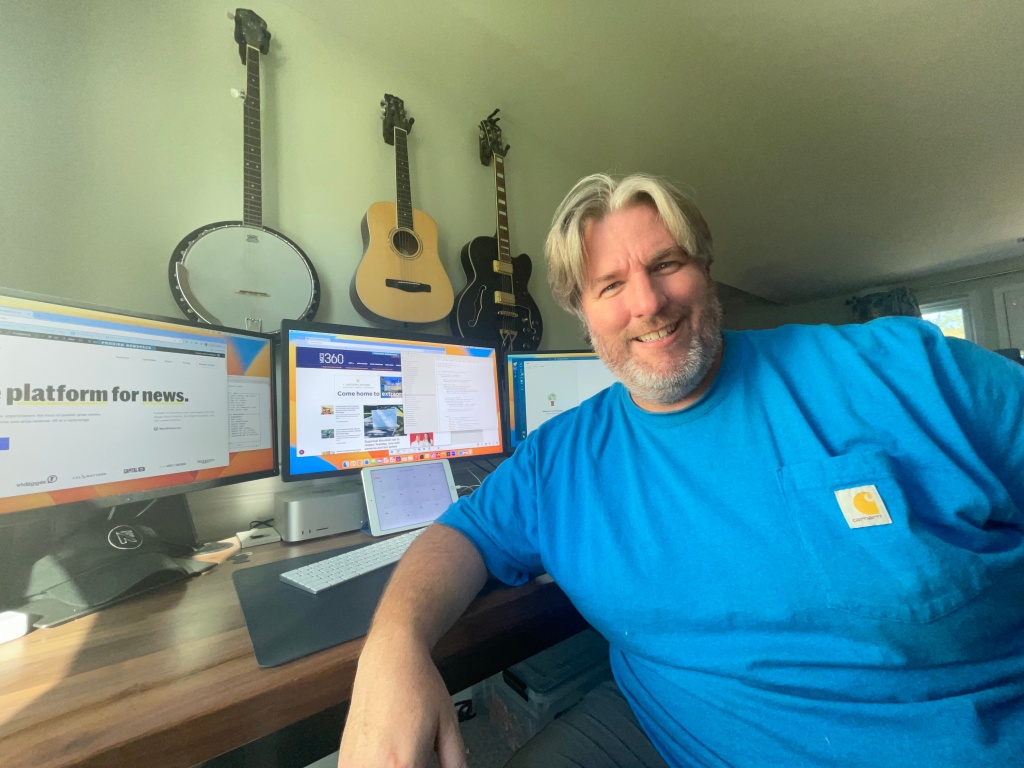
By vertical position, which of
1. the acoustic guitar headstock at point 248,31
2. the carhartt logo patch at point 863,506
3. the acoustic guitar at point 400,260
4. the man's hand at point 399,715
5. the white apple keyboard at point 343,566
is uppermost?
the acoustic guitar headstock at point 248,31

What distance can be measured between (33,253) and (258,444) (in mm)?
639

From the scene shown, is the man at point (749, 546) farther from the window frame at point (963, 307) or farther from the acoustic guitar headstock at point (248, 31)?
the window frame at point (963, 307)

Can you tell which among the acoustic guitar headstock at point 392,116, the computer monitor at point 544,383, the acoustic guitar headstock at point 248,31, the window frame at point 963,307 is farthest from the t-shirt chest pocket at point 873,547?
the window frame at point 963,307

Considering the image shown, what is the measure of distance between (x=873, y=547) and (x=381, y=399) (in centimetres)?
96

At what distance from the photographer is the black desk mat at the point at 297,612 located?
0.51 metres

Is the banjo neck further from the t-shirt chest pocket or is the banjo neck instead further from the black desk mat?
the t-shirt chest pocket

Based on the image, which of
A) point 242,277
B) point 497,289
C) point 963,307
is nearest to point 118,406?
point 242,277

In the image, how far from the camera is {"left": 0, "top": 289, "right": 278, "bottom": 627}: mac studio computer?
0.63 m

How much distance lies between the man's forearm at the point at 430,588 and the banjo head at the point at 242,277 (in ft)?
2.77

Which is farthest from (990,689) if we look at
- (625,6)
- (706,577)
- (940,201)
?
(940,201)

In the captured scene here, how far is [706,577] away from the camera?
57 cm

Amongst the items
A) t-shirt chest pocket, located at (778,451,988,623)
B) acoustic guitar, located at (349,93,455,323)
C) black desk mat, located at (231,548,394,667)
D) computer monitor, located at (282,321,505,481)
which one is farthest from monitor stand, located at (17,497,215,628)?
t-shirt chest pocket, located at (778,451,988,623)

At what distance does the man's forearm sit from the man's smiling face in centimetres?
39

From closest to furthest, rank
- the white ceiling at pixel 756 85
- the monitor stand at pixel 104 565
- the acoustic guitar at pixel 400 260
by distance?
the monitor stand at pixel 104 565, the acoustic guitar at pixel 400 260, the white ceiling at pixel 756 85
